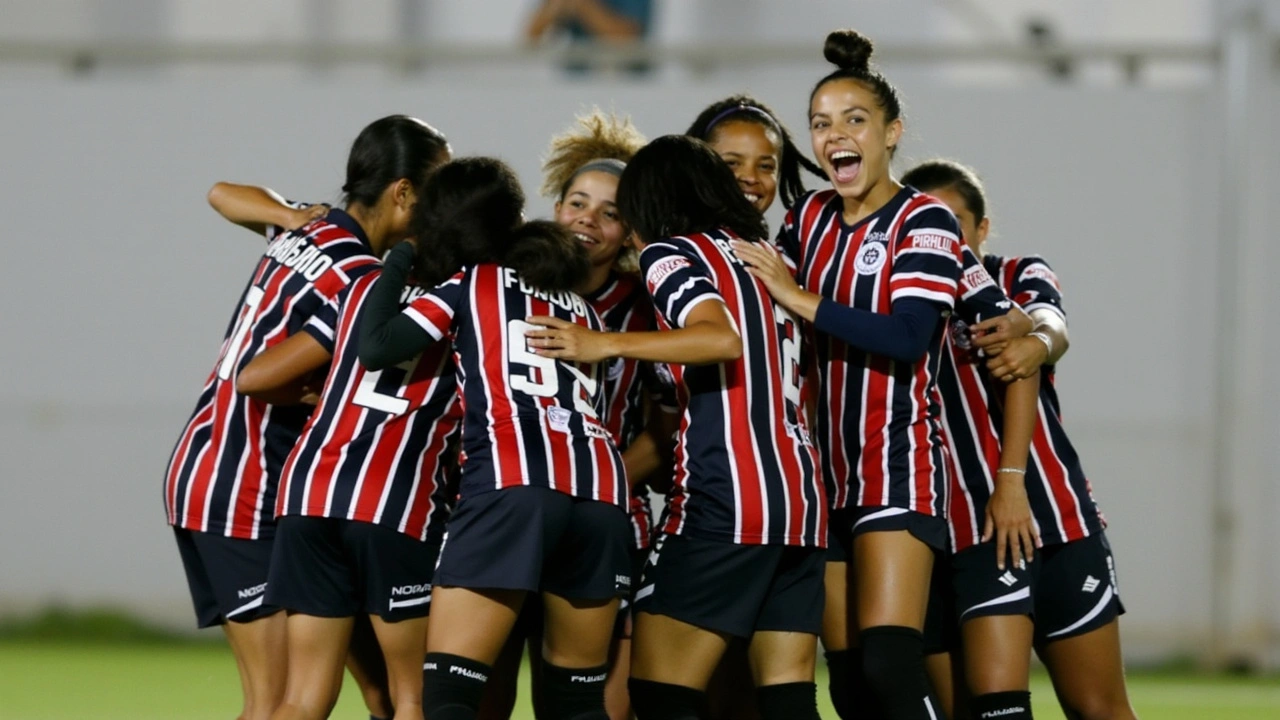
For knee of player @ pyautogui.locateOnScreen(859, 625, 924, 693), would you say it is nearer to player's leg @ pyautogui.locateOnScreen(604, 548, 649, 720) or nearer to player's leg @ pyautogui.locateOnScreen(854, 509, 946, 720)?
player's leg @ pyautogui.locateOnScreen(854, 509, 946, 720)

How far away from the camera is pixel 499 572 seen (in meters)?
3.32

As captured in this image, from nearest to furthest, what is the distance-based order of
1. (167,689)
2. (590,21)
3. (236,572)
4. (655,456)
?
(236,572), (655,456), (167,689), (590,21)

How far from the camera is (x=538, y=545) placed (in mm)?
3350

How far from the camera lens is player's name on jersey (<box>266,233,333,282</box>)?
12.3ft

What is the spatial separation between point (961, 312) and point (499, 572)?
4.31 feet

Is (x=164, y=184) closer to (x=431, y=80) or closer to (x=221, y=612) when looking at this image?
(x=431, y=80)

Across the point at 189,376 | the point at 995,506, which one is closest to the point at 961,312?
the point at 995,506

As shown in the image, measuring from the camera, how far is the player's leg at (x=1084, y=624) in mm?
3824

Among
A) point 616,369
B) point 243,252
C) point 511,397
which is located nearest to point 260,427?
point 511,397

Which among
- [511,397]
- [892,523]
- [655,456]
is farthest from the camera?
[655,456]

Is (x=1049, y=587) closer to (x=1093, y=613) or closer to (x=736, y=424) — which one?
(x=1093, y=613)

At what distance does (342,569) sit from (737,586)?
0.89 meters

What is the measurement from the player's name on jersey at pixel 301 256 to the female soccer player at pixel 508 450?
316mm

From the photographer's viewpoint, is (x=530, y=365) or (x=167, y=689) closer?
(x=530, y=365)
